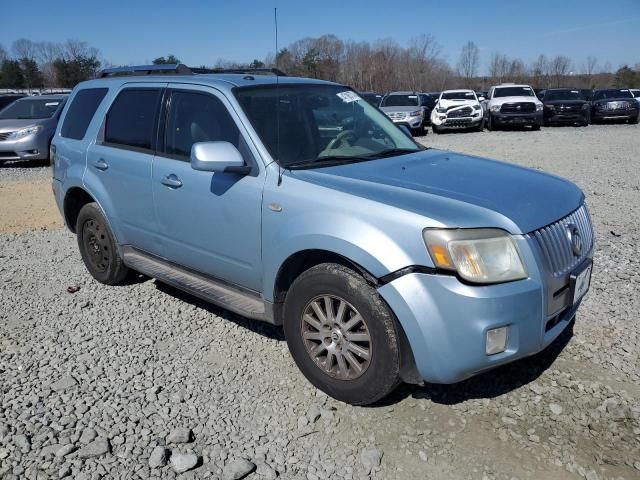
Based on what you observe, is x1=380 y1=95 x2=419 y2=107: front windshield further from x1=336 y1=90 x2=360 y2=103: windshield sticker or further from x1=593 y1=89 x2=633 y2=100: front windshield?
x1=336 y1=90 x2=360 y2=103: windshield sticker

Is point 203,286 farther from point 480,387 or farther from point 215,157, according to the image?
point 480,387

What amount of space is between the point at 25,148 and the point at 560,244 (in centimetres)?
1303

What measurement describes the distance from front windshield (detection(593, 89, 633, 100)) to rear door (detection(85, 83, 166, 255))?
2666 centimetres

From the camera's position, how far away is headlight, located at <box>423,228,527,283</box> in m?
2.75

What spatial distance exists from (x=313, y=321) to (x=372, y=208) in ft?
2.61

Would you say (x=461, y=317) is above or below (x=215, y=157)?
below

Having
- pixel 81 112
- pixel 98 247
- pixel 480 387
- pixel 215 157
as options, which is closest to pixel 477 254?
pixel 480 387

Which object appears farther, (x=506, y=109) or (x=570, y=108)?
(x=570, y=108)

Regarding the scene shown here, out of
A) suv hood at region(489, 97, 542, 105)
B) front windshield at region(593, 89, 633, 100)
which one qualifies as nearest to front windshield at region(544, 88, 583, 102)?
front windshield at region(593, 89, 633, 100)

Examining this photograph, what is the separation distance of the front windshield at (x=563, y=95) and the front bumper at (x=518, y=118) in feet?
11.4

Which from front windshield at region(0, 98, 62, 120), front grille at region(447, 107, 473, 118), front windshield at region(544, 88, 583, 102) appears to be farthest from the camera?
front windshield at region(544, 88, 583, 102)

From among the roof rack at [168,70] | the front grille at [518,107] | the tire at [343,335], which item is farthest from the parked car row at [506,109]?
the tire at [343,335]

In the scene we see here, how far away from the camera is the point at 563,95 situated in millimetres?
25219

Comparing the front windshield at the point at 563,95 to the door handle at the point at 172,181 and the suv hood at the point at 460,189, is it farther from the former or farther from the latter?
the door handle at the point at 172,181
